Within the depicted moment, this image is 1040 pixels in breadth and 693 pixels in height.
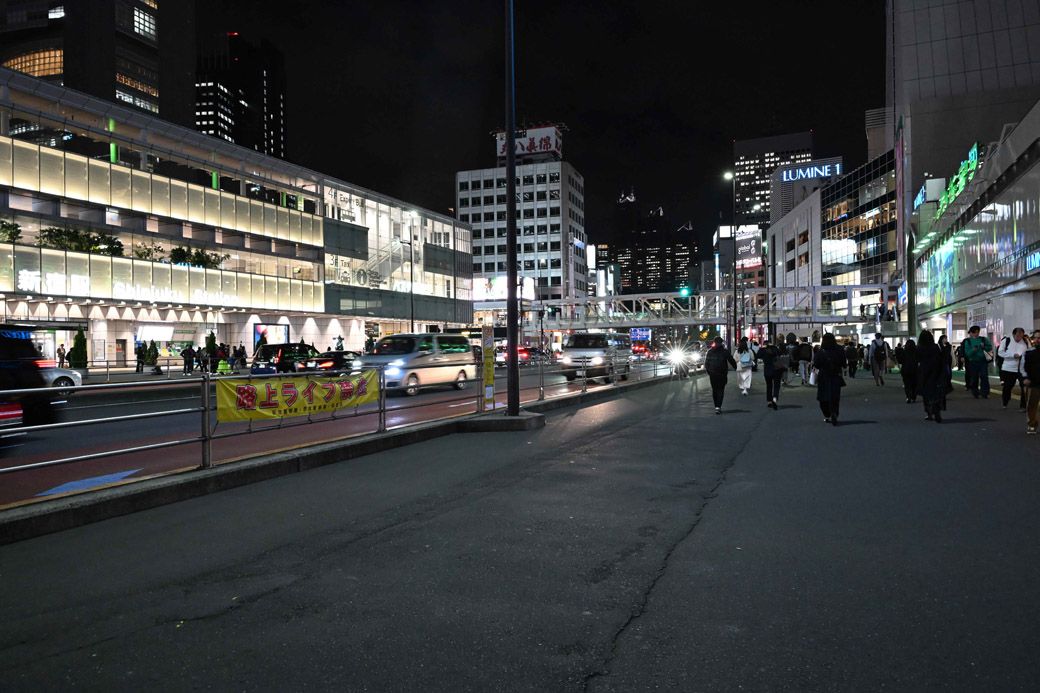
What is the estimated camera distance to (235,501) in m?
7.64

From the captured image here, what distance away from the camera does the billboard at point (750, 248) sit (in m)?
166

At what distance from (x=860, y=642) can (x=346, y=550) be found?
367 cm

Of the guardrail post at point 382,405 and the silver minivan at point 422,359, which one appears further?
the silver minivan at point 422,359

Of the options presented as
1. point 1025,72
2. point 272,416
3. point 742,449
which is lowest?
point 742,449

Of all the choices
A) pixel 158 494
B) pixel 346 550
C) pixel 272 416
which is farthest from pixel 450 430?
pixel 346 550

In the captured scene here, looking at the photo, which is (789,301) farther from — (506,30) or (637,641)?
(637,641)

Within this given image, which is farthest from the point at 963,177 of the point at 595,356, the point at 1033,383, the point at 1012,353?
the point at 1033,383

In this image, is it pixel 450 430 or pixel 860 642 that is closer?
pixel 860 642

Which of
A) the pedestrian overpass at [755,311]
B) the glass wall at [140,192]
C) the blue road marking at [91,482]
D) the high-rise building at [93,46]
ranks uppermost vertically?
the high-rise building at [93,46]

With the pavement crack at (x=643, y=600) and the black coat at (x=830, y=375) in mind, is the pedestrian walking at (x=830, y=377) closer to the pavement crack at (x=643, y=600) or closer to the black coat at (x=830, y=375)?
the black coat at (x=830, y=375)

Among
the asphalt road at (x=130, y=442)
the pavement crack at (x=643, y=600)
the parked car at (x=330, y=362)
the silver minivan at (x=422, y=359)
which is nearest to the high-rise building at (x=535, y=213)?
the parked car at (x=330, y=362)

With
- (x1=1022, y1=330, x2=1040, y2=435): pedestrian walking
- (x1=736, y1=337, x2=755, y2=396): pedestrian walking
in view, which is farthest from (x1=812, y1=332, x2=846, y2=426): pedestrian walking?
(x1=736, y1=337, x2=755, y2=396): pedestrian walking

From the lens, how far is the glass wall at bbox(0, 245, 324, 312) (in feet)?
129

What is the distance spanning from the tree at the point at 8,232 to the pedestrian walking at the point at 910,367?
4137 centimetres
